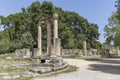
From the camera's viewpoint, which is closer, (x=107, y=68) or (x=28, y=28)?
(x=107, y=68)

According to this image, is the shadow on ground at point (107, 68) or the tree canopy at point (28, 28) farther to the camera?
the tree canopy at point (28, 28)

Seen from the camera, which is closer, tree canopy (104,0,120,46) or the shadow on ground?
the shadow on ground


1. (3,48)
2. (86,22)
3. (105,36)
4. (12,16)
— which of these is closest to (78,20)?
(86,22)

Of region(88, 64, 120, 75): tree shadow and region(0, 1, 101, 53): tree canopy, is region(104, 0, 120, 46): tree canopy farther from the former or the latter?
region(88, 64, 120, 75): tree shadow

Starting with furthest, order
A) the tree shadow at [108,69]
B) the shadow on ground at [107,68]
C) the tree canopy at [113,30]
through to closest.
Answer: the tree canopy at [113,30]
the shadow on ground at [107,68]
the tree shadow at [108,69]

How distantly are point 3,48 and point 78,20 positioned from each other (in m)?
29.3

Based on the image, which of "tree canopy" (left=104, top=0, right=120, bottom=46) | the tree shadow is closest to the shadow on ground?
the tree shadow

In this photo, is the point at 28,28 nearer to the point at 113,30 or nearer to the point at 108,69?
the point at 113,30

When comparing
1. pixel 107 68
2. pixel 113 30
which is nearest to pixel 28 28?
pixel 113 30

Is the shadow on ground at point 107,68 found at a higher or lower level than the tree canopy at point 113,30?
lower

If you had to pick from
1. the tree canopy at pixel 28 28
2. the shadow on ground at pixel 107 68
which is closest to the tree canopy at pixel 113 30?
the tree canopy at pixel 28 28

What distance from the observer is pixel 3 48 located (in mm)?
53062

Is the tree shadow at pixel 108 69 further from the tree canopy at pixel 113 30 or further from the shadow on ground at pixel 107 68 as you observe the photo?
the tree canopy at pixel 113 30

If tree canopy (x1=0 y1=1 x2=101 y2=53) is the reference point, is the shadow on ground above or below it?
below
